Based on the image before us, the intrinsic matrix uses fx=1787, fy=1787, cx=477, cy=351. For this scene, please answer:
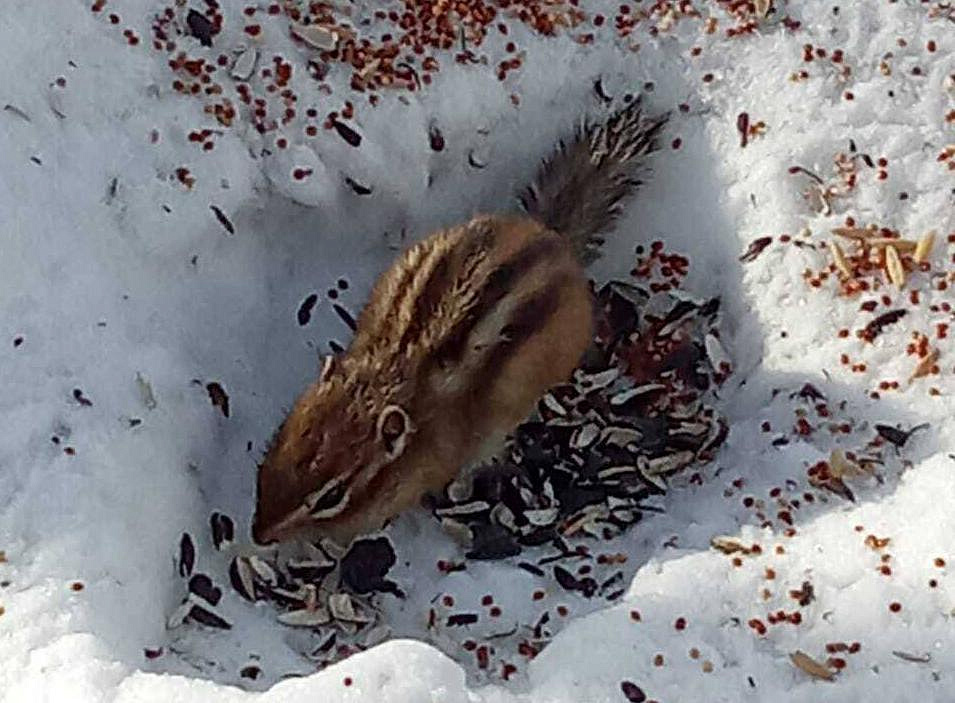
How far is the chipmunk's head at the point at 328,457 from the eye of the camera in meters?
3.85

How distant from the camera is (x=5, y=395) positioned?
3.80m

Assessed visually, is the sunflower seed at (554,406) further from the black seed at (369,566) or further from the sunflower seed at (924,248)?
the sunflower seed at (924,248)

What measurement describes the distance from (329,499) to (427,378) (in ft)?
1.27

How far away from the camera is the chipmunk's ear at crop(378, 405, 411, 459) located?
158 inches

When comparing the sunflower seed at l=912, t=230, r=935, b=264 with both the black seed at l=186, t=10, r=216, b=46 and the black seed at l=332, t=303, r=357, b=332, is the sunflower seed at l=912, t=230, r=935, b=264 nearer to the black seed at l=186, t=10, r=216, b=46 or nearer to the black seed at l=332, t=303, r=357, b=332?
the black seed at l=332, t=303, r=357, b=332

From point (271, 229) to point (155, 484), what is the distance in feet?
2.86

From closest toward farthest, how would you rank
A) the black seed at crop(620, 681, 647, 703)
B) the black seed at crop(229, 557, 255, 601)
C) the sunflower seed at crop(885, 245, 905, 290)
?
the black seed at crop(620, 681, 647, 703), the black seed at crop(229, 557, 255, 601), the sunflower seed at crop(885, 245, 905, 290)

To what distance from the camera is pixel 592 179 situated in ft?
14.8

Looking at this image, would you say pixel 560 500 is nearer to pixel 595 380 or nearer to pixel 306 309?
pixel 595 380

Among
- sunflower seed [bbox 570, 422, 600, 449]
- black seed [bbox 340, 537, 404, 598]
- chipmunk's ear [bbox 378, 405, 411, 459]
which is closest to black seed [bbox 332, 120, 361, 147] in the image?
chipmunk's ear [bbox 378, 405, 411, 459]

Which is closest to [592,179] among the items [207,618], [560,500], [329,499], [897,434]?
[560,500]

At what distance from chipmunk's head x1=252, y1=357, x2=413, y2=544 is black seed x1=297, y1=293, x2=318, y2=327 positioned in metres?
0.33

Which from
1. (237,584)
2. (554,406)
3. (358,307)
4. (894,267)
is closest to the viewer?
(237,584)

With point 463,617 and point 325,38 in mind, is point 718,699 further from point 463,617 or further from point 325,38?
point 325,38
